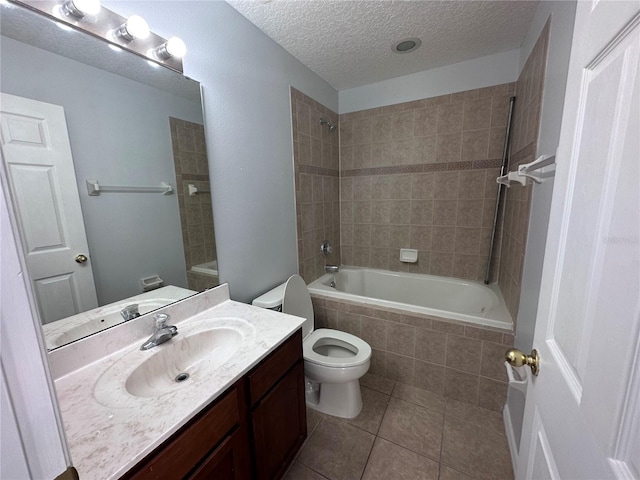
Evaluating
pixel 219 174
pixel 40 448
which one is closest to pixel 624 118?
pixel 40 448

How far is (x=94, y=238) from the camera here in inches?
38.6

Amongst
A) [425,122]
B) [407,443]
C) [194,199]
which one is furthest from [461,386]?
[425,122]

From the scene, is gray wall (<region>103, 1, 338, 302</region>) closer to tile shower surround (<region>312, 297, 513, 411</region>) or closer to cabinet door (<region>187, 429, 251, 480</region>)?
tile shower surround (<region>312, 297, 513, 411</region>)

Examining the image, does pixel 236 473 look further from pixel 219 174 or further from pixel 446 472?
pixel 219 174

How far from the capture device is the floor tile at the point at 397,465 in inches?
51.5

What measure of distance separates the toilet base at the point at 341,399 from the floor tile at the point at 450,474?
0.53 metres

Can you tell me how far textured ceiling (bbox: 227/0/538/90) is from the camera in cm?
147

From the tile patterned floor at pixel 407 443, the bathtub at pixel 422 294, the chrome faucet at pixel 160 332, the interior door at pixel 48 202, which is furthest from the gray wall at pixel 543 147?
the interior door at pixel 48 202

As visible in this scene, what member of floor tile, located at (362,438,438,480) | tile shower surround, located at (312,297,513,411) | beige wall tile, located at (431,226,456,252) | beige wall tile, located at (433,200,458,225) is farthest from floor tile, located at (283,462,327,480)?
beige wall tile, located at (433,200,458,225)

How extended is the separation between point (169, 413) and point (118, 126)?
106 centimetres

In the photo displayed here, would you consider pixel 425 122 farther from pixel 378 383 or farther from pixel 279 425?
pixel 279 425

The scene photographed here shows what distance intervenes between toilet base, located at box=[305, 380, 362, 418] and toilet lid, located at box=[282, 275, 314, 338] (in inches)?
15.3

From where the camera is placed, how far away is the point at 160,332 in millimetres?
1085

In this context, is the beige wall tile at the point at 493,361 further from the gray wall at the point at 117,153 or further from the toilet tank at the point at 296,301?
the gray wall at the point at 117,153
